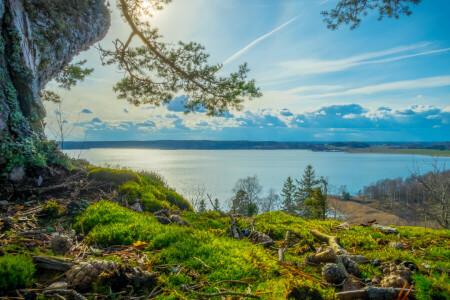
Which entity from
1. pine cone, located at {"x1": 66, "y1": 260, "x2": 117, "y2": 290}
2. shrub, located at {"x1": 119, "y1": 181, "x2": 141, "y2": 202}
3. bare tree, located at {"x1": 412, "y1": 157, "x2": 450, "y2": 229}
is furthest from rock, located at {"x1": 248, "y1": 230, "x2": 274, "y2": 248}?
bare tree, located at {"x1": 412, "y1": 157, "x2": 450, "y2": 229}

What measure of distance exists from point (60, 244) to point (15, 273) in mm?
918

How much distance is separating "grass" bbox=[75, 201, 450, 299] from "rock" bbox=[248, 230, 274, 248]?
252 millimetres

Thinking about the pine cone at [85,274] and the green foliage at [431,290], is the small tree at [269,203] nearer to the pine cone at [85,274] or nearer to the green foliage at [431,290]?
the green foliage at [431,290]

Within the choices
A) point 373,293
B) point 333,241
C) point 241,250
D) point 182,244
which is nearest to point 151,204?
point 182,244

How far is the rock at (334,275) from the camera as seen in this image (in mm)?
2418

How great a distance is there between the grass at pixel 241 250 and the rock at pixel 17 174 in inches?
71.0

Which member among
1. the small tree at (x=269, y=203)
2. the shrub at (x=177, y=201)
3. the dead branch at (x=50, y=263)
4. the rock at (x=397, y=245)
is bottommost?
the small tree at (x=269, y=203)

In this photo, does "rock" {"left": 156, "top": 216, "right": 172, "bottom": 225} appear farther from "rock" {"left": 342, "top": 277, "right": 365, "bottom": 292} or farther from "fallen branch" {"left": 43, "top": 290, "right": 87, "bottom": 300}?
"rock" {"left": 342, "top": 277, "right": 365, "bottom": 292}

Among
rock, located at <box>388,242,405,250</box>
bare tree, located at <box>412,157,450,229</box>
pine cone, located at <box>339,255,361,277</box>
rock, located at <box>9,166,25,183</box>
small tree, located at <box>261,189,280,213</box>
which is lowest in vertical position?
small tree, located at <box>261,189,280,213</box>

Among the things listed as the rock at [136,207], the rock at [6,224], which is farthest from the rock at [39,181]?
the rock at [136,207]

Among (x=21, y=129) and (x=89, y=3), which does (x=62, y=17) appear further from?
(x=21, y=129)

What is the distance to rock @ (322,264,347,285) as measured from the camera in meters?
2.42

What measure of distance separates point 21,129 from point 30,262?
428 cm

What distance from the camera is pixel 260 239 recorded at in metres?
4.07
